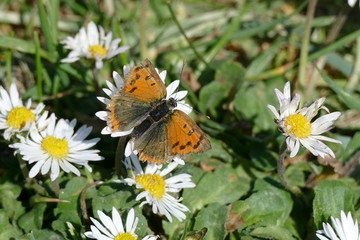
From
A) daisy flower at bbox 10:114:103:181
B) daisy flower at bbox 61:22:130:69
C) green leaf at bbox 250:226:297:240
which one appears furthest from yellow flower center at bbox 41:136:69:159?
green leaf at bbox 250:226:297:240

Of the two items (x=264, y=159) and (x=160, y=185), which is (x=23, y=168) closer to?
(x=160, y=185)

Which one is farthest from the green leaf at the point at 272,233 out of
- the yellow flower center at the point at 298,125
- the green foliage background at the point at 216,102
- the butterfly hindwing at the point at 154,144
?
the butterfly hindwing at the point at 154,144

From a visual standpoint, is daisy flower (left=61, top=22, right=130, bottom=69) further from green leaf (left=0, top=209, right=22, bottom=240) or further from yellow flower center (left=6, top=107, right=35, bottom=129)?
green leaf (left=0, top=209, right=22, bottom=240)

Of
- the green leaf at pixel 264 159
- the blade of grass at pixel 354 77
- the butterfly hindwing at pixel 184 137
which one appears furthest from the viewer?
the blade of grass at pixel 354 77

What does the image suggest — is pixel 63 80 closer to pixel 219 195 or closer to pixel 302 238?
pixel 219 195

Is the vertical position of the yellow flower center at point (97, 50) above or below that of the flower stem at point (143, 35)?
above

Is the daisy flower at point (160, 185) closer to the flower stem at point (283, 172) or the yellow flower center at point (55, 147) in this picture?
the yellow flower center at point (55, 147)

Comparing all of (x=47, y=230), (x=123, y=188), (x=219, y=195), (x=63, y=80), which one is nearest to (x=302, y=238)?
(x=219, y=195)
